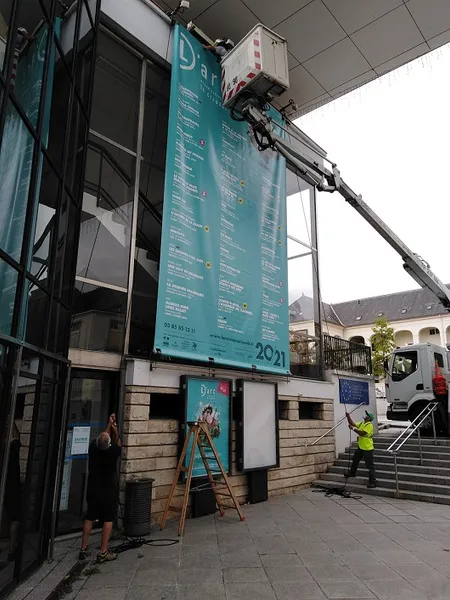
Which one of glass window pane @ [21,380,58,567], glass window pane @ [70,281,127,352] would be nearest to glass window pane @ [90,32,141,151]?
glass window pane @ [70,281,127,352]

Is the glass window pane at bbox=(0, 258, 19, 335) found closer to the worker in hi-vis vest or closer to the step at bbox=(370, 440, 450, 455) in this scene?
the worker in hi-vis vest

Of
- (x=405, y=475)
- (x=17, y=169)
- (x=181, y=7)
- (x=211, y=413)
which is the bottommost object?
(x=405, y=475)

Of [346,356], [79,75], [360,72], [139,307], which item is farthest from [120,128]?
[346,356]

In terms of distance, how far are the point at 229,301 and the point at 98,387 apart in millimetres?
3126

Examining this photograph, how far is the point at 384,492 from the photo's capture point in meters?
9.64

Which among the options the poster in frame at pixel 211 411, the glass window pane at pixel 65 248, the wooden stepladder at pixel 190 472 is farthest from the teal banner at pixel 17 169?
the poster in frame at pixel 211 411

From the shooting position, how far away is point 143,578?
4.76 meters

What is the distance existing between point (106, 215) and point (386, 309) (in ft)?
181

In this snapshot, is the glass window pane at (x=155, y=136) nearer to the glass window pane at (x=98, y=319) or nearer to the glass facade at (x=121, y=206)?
the glass facade at (x=121, y=206)

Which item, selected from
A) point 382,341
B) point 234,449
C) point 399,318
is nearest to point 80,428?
point 234,449

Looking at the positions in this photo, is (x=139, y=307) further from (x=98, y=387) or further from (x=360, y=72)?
(x=360, y=72)

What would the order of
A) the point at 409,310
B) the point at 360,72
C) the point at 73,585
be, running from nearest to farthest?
the point at 73,585
the point at 360,72
the point at 409,310

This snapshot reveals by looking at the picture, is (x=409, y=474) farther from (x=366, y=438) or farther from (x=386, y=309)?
(x=386, y=309)

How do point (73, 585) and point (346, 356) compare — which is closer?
point (73, 585)
